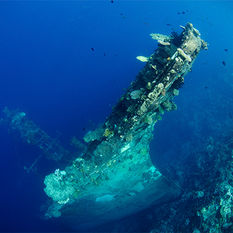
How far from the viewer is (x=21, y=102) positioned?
114 ft

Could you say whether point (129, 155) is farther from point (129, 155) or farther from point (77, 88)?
point (77, 88)

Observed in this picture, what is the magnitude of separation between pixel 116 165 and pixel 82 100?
22.7 m

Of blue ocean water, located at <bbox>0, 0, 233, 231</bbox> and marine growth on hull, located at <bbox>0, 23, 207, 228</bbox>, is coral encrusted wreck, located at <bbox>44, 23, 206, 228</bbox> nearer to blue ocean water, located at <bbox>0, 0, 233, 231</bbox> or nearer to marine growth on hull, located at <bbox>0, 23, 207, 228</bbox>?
marine growth on hull, located at <bbox>0, 23, 207, 228</bbox>

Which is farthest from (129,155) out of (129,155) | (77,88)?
(77,88)

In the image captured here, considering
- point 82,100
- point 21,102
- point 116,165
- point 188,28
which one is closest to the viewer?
point 188,28

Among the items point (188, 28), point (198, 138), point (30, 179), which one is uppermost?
point (30, 179)

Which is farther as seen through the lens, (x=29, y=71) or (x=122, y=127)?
(x=29, y=71)

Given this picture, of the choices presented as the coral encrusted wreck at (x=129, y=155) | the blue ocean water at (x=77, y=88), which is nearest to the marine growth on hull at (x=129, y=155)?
the coral encrusted wreck at (x=129, y=155)

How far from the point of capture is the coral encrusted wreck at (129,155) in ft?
17.2

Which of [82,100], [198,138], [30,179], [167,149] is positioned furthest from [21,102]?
[198,138]

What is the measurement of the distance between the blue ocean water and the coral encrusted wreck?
404cm

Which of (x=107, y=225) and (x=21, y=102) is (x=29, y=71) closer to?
(x=21, y=102)

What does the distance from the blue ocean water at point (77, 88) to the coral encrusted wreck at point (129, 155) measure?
4.04 metres

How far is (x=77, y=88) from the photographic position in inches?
1500
